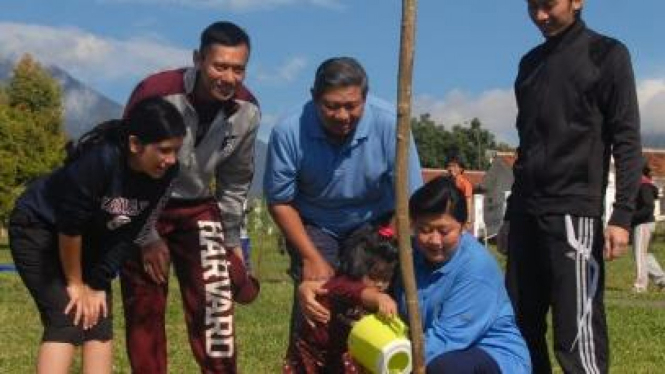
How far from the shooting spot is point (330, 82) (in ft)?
16.6

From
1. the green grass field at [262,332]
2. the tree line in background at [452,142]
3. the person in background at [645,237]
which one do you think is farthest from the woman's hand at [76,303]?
the tree line in background at [452,142]

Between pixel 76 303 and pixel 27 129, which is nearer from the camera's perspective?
pixel 76 303

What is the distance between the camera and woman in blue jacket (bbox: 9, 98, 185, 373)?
5.11 metres

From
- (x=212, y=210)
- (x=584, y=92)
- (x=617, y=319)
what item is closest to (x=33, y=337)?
(x=212, y=210)

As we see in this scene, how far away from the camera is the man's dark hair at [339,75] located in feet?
16.6

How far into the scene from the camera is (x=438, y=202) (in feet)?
15.8

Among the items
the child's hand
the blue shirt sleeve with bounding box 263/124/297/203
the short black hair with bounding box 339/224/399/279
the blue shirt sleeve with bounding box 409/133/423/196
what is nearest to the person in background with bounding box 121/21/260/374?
the blue shirt sleeve with bounding box 263/124/297/203

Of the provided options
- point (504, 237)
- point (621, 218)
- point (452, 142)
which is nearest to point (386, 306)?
point (504, 237)

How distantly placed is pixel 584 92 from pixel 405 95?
1.03 m

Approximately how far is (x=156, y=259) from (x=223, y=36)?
1176 millimetres

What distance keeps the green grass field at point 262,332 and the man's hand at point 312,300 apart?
200 cm

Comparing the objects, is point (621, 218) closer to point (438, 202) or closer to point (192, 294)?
point (438, 202)

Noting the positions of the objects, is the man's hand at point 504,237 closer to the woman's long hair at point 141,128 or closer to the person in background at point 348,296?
the person in background at point 348,296

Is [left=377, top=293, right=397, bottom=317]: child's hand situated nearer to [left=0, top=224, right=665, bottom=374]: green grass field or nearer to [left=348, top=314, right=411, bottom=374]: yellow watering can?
[left=348, top=314, right=411, bottom=374]: yellow watering can
